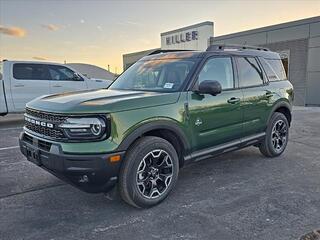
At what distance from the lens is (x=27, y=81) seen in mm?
9672

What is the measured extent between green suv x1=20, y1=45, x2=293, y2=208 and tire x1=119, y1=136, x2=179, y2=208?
0.01 metres

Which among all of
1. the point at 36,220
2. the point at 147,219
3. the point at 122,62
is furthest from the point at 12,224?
the point at 122,62

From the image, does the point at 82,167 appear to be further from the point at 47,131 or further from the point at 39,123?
the point at 39,123

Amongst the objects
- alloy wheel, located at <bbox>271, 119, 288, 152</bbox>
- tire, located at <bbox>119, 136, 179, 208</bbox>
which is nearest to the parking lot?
tire, located at <bbox>119, 136, 179, 208</bbox>

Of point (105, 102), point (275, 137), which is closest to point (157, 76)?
point (105, 102)

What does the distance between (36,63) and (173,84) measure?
7.34m

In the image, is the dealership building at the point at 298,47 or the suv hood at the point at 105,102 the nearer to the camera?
the suv hood at the point at 105,102

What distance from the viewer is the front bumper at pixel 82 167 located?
301 cm

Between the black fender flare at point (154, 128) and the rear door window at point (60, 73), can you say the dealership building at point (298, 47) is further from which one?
the black fender flare at point (154, 128)

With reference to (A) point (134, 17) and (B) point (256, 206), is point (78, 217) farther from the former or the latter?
(A) point (134, 17)

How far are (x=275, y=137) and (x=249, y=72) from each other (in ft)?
4.60

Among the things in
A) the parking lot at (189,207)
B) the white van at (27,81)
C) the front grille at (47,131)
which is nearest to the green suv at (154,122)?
the front grille at (47,131)

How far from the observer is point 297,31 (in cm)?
1555

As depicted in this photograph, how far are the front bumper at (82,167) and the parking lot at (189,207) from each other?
438 mm
